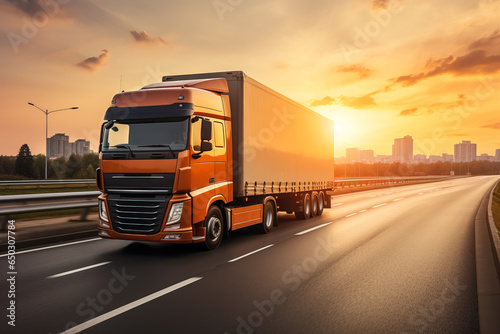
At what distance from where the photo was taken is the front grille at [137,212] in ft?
26.9

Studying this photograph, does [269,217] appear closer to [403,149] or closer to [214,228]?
[214,228]

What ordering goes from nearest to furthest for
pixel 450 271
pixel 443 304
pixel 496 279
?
pixel 443 304
pixel 496 279
pixel 450 271

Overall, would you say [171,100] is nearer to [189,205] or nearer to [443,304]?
[189,205]

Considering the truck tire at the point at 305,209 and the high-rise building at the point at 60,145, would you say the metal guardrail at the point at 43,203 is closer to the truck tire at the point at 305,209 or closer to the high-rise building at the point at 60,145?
the truck tire at the point at 305,209

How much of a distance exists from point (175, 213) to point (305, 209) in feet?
27.4

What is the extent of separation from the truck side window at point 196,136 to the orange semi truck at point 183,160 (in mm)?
20

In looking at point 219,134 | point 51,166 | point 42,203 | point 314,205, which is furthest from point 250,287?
point 51,166

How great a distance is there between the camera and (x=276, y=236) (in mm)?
11359

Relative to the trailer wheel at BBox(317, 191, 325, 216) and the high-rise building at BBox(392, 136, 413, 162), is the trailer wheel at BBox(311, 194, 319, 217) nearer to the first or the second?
the trailer wheel at BBox(317, 191, 325, 216)

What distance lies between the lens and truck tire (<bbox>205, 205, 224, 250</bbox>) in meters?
8.93

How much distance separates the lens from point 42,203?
35.4ft

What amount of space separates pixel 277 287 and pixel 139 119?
4.58 metres

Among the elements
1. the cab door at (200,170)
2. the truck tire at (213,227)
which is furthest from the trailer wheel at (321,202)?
the cab door at (200,170)

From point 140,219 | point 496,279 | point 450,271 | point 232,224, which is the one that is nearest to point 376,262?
point 450,271
